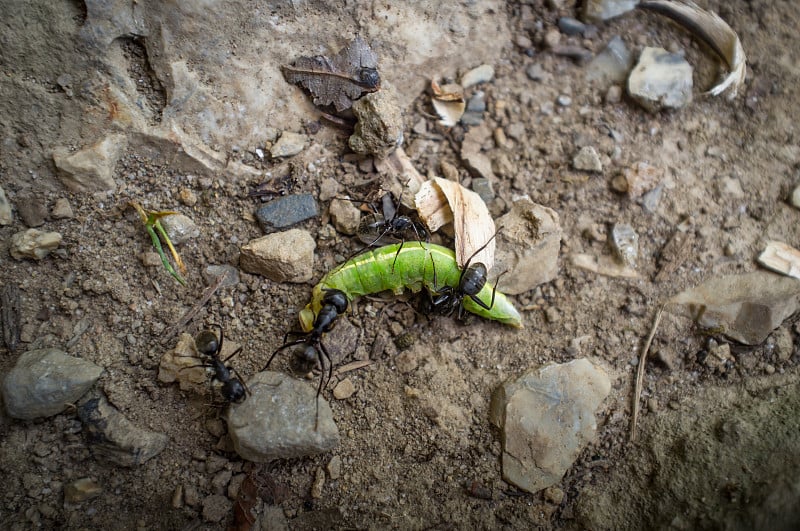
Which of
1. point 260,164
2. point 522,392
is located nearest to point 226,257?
point 260,164

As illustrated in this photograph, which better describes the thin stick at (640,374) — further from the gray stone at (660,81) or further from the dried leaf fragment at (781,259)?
the gray stone at (660,81)

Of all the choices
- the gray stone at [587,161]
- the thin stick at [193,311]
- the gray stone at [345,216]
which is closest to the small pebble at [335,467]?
the thin stick at [193,311]

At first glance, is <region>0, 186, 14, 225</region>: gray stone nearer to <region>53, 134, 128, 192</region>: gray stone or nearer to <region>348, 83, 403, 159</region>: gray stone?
<region>53, 134, 128, 192</region>: gray stone

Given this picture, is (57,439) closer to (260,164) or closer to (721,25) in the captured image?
(260,164)

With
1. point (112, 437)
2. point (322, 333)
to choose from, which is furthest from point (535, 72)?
point (112, 437)

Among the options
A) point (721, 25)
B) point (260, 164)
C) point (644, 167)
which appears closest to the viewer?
point (260, 164)

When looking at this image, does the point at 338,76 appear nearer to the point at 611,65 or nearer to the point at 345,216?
the point at 345,216
